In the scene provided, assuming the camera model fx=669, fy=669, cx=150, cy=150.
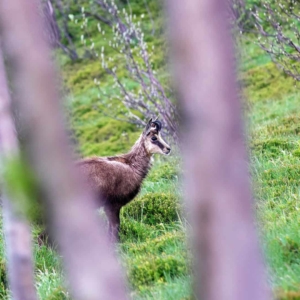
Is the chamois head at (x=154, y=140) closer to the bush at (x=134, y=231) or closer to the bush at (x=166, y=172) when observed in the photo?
the bush at (x=166, y=172)

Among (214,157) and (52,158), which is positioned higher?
(52,158)

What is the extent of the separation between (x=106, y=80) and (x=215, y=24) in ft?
85.2

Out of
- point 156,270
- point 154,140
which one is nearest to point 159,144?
point 154,140

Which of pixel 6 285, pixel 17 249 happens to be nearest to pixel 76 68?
pixel 6 285

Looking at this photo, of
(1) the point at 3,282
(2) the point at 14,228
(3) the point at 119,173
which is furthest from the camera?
(3) the point at 119,173

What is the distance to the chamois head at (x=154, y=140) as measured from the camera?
391 inches

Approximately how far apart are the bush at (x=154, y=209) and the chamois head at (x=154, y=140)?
978mm

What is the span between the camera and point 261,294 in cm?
226

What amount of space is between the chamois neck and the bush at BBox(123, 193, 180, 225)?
57cm

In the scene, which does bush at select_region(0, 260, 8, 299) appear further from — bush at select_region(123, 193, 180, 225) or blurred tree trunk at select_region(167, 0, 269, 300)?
blurred tree trunk at select_region(167, 0, 269, 300)

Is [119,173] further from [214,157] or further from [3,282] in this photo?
[214,157]

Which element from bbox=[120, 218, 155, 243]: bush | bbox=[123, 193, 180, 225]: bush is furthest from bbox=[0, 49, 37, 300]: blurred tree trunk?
bbox=[123, 193, 180, 225]: bush

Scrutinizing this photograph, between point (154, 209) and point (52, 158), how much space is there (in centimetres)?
648

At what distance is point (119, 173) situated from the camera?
30.3 feet
